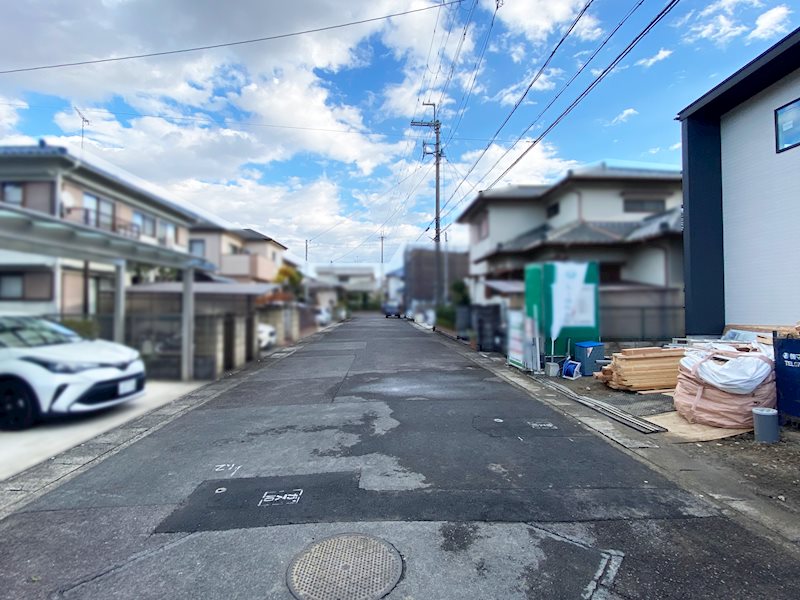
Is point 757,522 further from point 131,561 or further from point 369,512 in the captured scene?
point 131,561

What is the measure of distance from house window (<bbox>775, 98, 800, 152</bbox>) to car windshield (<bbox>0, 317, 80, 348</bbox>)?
11.8 metres

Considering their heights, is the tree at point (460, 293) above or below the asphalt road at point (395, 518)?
above

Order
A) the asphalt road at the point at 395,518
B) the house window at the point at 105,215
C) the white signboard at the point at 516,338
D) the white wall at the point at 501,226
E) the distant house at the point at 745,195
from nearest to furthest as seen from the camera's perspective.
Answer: the house window at the point at 105,215
the asphalt road at the point at 395,518
the white wall at the point at 501,226
the white signboard at the point at 516,338
the distant house at the point at 745,195

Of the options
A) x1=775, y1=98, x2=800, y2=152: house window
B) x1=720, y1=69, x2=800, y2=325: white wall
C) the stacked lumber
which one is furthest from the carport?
x1=775, y1=98, x2=800, y2=152: house window

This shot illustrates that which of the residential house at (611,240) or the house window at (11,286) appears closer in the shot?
the house window at (11,286)

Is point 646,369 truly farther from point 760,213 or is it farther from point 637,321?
point 760,213

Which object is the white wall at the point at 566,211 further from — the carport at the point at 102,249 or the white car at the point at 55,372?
the white car at the point at 55,372

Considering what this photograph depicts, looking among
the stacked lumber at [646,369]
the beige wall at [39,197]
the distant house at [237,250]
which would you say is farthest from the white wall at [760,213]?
the beige wall at [39,197]

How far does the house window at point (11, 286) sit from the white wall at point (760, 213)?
11611mm

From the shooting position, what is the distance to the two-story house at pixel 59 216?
5.90 feet

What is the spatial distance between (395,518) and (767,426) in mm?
4632

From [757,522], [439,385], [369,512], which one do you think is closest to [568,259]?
[757,522]

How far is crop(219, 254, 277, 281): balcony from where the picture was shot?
2.38m

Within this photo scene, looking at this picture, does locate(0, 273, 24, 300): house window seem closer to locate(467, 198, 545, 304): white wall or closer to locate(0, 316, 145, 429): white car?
locate(0, 316, 145, 429): white car
